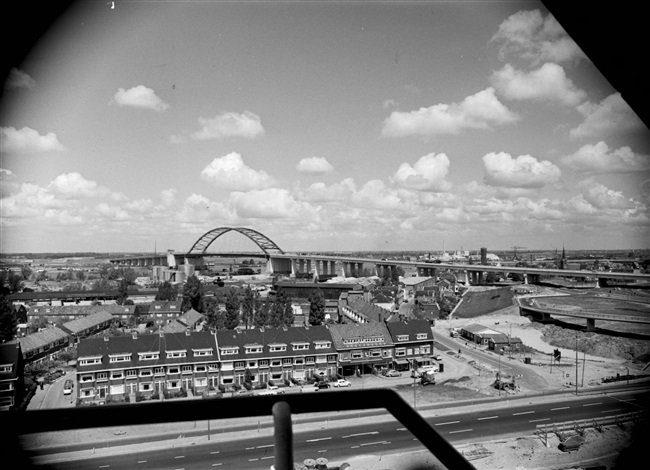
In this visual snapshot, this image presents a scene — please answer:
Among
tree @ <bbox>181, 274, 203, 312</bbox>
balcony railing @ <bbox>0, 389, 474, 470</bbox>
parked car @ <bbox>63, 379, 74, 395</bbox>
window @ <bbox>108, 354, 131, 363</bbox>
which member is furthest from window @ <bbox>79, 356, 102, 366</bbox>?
balcony railing @ <bbox>0, 389, 474, 470</bbox>

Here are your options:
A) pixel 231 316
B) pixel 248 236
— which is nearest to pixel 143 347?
pixel 231 316

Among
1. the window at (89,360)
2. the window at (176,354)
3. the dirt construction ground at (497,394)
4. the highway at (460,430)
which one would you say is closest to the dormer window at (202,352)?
the window at (176,354)

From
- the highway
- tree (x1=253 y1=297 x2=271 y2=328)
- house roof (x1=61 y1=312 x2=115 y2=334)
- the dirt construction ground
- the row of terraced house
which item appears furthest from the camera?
tree (x1=253 y1=297 x2=271 y2=328)

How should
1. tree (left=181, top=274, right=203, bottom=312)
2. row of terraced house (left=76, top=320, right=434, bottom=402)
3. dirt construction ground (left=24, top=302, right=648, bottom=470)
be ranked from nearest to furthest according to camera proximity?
1. dirt construction ground (left=24, top=302, right=648, bottom=470)
2. row of terraced house (left=76, top=320, right=434, bottom=402)
3. tree (left=181, top=274, right=203, bottom=312)

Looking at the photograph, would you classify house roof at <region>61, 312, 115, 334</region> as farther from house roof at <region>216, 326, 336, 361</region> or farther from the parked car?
house roof at <region>216, 326, 336, 361</region>

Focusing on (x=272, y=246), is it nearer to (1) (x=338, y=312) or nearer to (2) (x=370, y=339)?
(1) (x=338, y=312)

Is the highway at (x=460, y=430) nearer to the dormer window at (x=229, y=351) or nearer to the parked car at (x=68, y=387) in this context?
the dormer window at (x=229, y=351)

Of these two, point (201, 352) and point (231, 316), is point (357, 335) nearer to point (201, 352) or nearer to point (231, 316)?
point (201, 352)
